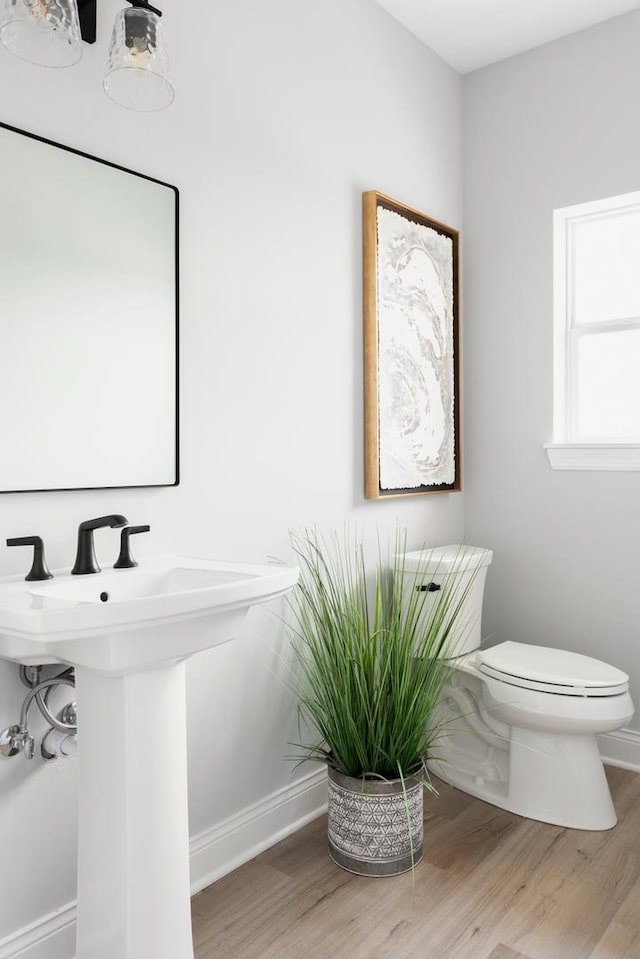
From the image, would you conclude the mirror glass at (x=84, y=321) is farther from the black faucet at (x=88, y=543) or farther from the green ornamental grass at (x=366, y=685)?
the green ornamental grass at (x=366, y=685)

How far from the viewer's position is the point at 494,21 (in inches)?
104

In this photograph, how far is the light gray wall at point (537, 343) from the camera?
Result: 261cm

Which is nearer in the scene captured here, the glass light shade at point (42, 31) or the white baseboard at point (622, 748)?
the glass light shade at point (42, 31)

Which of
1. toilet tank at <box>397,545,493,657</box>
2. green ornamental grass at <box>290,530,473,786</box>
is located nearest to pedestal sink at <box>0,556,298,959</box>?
green ornamental grass at <box>290,530,473,786</box>

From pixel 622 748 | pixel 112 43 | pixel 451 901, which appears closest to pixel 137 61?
pixel 112 43

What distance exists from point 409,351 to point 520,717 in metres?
1.30

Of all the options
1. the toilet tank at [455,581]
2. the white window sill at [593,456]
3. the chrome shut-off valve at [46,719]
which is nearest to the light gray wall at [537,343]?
the white window sill at [593,456]

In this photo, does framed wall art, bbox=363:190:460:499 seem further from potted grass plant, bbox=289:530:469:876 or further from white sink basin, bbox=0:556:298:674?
white sink basin, bbox=0:556:298:674

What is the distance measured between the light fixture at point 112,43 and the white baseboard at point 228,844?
1.72 meters

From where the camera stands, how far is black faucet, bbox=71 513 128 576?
1487 mm

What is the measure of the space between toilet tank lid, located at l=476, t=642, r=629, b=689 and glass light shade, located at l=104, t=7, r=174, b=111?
1813 mm

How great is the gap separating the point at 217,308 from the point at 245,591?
0.89 m

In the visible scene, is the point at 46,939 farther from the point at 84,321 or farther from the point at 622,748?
the point at 622,748

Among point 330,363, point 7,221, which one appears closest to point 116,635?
point 7,221
